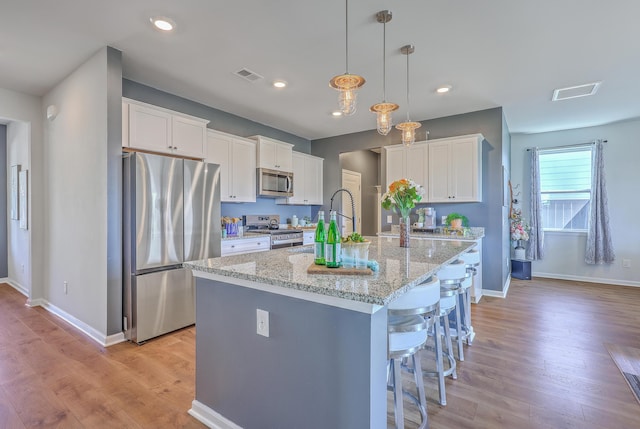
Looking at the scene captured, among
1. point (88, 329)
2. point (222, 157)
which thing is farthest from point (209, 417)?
point (222, 157)

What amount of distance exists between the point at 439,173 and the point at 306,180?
2384 mm

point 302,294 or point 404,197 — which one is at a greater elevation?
point 404,197

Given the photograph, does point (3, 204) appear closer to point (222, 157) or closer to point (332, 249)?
point (222, 157)

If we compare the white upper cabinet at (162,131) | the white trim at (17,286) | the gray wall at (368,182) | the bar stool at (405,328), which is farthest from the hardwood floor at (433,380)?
the gray wall at (368,182)

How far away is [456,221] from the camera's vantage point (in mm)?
4480

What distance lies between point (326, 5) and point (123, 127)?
2.23 metres

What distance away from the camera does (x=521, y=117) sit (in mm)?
4922

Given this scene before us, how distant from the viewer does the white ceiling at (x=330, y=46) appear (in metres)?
2.28

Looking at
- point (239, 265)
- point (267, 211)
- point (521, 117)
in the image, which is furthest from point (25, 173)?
point (521, 117)

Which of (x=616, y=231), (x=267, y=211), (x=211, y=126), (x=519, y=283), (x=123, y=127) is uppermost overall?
(x=211, y=126)

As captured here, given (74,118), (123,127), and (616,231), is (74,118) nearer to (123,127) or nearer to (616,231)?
(123,127)

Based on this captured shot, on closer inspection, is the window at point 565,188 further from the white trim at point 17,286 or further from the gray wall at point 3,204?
the gray wall at point 3,204

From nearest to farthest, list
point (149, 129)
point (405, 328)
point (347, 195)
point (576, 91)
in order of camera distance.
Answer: point (405, 328)
point (149, 129)
point (576, 91)
point (347, 195)

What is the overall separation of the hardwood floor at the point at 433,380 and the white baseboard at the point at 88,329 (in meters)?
0.06
